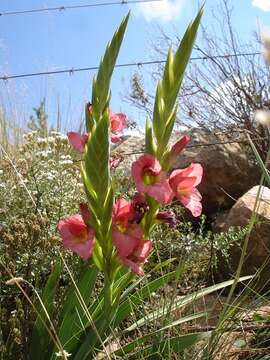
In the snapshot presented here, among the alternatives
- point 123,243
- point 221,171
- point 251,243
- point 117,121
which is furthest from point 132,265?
point 221,171

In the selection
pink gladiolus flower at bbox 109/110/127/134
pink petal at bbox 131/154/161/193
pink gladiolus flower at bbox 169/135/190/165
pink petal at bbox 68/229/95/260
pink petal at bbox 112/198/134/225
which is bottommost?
pink petal at bbox 68/229/95/260

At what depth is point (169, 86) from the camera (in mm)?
1235

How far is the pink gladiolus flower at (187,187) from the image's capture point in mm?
1321

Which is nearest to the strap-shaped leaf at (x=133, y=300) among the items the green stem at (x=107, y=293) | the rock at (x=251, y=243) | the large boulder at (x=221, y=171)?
the green stem at (x=107, y=293)

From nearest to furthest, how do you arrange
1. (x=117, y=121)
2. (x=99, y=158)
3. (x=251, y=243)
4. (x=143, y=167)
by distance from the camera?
(x=99, y=158) → (x=143, y=167) → (x=117, y=121) → (x=251, y=243)

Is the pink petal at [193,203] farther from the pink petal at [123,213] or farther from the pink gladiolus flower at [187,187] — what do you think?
the pink petal at [123,213]

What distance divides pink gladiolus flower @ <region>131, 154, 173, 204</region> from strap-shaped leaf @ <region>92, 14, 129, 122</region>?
14cm

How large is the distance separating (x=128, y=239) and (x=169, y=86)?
1.10 ft

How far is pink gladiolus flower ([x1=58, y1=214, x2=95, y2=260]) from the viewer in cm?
123

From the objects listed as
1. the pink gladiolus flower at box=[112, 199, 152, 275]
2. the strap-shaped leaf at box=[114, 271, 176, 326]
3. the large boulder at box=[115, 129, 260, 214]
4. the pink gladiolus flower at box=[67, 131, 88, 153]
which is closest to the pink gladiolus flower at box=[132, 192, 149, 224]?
the pink gladiolus flower at box=[112, 199, 152, 275]

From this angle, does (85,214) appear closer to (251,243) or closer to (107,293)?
(107,293)

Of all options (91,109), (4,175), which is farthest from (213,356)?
(4,175)

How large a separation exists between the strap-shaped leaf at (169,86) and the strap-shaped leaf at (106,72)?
→ 0.11 meters

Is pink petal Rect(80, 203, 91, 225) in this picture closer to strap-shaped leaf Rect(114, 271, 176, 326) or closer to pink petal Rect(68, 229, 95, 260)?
pink petal Rect(68, 229, 95, 260)
